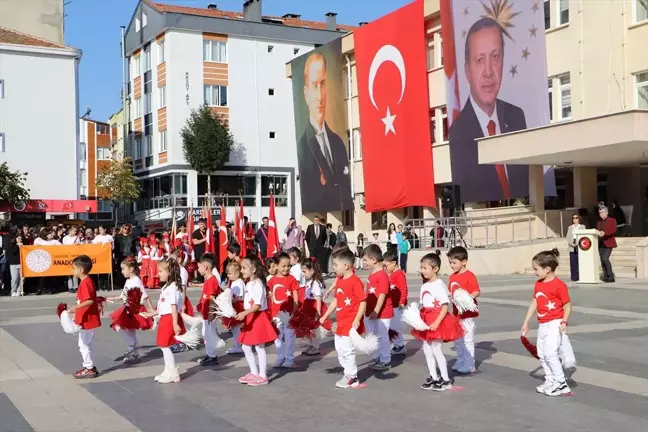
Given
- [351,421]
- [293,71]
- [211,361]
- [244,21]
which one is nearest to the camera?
[351,421]

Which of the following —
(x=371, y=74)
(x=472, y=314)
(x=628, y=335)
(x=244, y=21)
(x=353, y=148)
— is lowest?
(x=628, y=335)

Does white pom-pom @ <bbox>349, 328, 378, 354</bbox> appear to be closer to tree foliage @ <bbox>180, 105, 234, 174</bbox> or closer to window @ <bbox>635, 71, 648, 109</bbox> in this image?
window @ <bbox>635, 71, 648, 109</bbox>

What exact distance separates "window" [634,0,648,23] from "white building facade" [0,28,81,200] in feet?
115

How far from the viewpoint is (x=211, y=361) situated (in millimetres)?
10453

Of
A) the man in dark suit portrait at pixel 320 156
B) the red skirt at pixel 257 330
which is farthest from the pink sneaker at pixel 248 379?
the man in dark suit portrait at pixel 320 156

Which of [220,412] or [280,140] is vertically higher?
[280,140]

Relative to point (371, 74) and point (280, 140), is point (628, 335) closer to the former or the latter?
point (371, 74)

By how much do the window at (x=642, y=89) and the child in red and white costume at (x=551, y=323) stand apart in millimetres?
22017

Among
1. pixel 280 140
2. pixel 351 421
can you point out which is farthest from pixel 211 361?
pixel 280 140

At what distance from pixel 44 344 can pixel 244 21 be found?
48.9 metres

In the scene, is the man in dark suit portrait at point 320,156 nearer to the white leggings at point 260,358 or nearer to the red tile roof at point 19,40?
the red tile roof at point 19,40

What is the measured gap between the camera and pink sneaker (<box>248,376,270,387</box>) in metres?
8.86

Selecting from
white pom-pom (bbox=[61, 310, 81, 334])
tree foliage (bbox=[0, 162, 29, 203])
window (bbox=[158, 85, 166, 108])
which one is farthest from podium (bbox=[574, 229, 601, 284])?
window (bbox=[158, 85, 166, 108])

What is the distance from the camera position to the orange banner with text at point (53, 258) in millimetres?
22750
